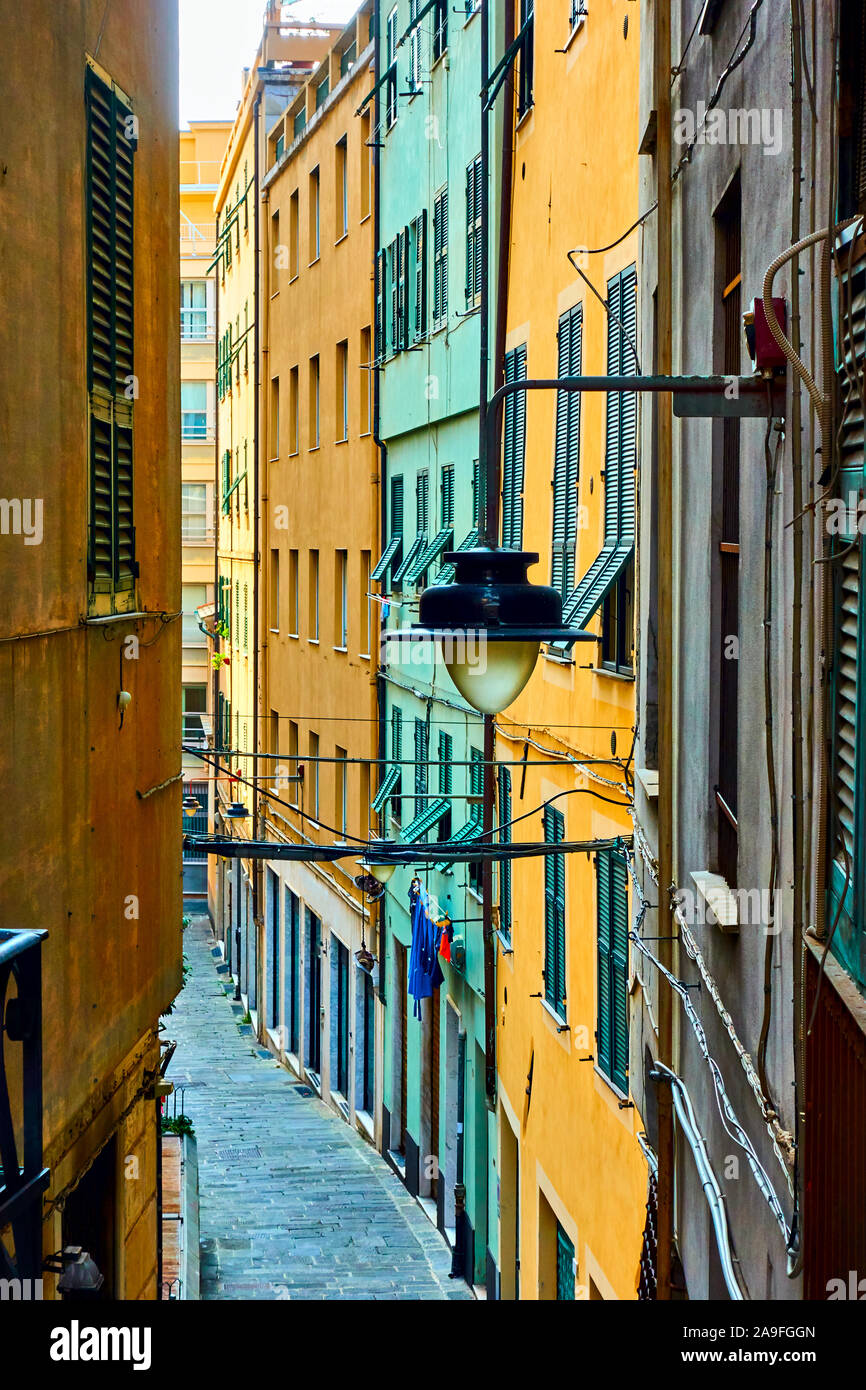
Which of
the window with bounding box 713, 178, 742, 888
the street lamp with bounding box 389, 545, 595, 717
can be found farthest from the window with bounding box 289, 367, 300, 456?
the street lamp with bounding box 389, 545, 595, 717

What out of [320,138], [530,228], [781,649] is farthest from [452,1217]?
[320,138]

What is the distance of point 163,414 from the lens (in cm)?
1240

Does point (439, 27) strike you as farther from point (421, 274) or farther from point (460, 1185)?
point (460, 1185)

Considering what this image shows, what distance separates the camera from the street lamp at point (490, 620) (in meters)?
5.48

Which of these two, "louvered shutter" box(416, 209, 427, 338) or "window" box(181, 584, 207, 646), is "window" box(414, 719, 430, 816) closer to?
"louvered shutter" box(416, 209, 427, 338)

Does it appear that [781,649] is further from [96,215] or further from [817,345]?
[96,215]

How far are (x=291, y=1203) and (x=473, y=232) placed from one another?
511 inches

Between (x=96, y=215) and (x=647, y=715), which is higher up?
(x=96, y=215)

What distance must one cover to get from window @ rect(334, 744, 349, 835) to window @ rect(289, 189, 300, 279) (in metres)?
10.5

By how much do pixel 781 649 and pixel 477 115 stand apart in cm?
1582

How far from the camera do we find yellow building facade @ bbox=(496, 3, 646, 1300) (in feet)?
41.1

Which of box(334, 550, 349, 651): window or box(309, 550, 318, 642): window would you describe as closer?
box(334, 550, 349, 651): window

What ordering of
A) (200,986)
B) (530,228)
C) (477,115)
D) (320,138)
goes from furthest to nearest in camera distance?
1. (200,986)
2. (320,138)
3. (477,115)
4. (530,228)
